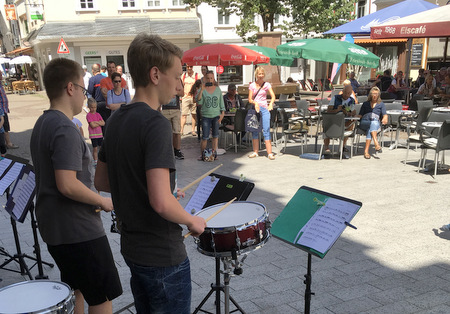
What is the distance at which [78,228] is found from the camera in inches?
88.7

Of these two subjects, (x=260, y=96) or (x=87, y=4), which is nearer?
(x=260, y=96)

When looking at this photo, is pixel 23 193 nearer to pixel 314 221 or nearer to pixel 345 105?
pixel 314 221

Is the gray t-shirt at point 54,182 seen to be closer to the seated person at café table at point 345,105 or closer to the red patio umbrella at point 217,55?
the seated person at café table at point 345,105

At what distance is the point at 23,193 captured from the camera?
313 cm

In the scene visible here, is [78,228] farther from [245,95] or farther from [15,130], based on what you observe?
[245,95]

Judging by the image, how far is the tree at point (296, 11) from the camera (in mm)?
17250

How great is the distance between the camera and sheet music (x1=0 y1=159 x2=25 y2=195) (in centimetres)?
331

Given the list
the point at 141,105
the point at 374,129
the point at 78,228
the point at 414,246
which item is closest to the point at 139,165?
the point at 141,105

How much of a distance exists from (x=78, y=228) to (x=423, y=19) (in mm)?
9575

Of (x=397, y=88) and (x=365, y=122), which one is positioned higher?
(x=397, y=88)

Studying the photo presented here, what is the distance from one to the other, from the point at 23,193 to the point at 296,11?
59.8ft

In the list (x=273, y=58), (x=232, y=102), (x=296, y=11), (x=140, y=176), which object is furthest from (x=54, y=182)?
(x=296, y=11)

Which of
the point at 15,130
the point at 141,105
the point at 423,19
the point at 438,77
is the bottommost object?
the point at 15,130

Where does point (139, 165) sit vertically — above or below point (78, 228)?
above
